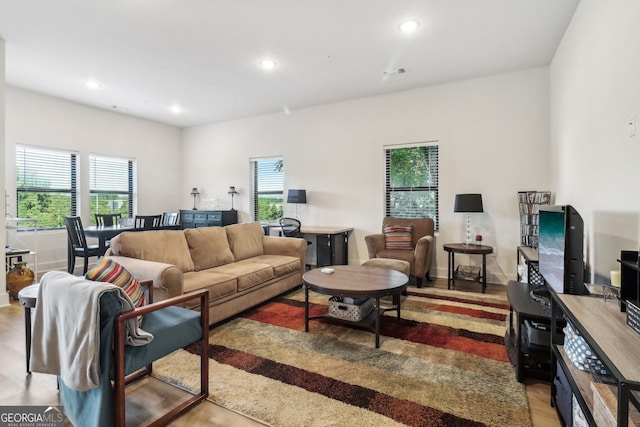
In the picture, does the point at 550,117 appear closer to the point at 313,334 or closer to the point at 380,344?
the point at 380,344

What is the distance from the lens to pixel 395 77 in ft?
14.5

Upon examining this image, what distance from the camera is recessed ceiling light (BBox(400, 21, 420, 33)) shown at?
3065 mm

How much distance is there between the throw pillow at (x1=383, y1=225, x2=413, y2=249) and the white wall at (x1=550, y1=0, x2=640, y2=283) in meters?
1.88

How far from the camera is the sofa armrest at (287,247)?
414 cm

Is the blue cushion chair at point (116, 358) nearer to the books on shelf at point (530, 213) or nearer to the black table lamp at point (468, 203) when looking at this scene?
the black table lamp at point (468, 203)

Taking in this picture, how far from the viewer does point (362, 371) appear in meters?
2.13

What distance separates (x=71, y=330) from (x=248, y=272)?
1838 mm

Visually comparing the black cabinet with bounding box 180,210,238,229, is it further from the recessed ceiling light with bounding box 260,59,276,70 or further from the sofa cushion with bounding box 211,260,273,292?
the recessed ceiling light with bounding box 260,59,276,70

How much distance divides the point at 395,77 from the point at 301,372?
3946mm

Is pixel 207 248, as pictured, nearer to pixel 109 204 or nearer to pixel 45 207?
pixel 45 207

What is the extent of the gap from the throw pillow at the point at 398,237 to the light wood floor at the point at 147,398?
8.57 ft

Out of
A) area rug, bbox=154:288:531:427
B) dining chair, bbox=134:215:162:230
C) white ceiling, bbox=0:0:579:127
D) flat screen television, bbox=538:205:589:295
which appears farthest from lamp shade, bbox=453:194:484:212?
dining chair, bbox=134:215:162:230

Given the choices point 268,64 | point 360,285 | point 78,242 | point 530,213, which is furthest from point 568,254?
point 78,242

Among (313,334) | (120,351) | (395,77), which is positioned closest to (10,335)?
(120,351)
